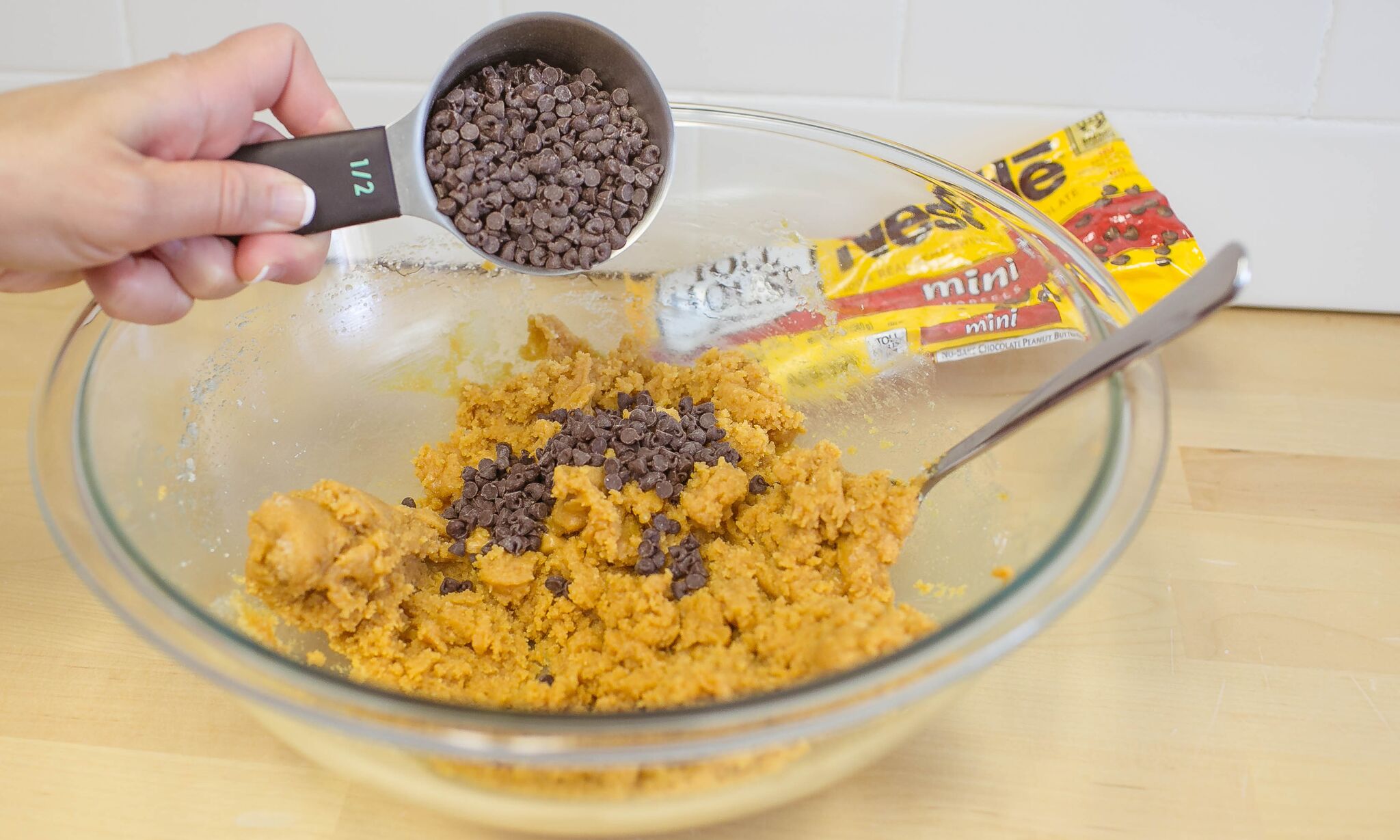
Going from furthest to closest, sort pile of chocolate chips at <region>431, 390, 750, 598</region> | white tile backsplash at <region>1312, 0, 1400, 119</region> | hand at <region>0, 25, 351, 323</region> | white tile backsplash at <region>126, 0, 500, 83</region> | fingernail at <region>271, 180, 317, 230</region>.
Result: 1. white tile backsplash at <region>126, 0, 500, 83</region>
2. white tile backsplash at <region>1312, 0, 1400, 119</region>
3. pile of chocolate chips at <region>431, 390, 750, 598</region>
4. fingernail at <region>271, 180, 317, 230</region>
5. hand at <region>0, 25, 351, 323</region>

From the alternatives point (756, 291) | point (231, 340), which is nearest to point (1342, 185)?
point (756, 291)

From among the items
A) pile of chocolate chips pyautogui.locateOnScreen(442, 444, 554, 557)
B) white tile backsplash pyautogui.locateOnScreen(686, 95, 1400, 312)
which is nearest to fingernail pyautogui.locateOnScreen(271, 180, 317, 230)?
pile of chocolate chips pyautogui.locateOnScreen(442, 444, 554, 557)

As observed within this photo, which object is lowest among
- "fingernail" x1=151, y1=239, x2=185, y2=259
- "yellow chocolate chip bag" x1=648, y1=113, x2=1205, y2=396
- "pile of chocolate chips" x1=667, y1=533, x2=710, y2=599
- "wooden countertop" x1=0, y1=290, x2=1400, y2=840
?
"wooden countertop" x1=0, y1=290, x2=1400, y2=840

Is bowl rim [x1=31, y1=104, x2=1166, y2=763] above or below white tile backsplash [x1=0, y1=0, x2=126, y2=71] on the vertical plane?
below

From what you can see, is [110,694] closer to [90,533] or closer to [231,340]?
[90,533]

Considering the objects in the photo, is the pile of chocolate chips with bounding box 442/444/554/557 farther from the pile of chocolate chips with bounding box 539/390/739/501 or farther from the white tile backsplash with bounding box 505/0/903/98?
the white tile backsplash with bounding box 505/0/903/98

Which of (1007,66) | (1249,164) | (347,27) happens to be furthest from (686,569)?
(1249,164)
